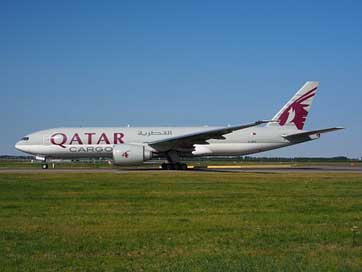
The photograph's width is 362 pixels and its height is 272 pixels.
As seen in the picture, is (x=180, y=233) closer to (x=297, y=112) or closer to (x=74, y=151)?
(x=74, y=151)

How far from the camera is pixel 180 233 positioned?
862cm

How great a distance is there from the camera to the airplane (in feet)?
122

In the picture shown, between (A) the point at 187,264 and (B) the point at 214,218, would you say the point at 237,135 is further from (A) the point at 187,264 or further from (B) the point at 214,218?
(A) the point at 187,264

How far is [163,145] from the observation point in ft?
115

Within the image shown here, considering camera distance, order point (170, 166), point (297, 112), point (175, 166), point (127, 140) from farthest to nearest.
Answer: point (297, 112), point (127, 140), point (170, 166), point (175, 166)

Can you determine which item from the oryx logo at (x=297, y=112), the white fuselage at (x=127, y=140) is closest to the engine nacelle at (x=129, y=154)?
the white fuselage at (x=127, y=140)

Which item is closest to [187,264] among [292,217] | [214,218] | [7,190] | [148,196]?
[214,218]

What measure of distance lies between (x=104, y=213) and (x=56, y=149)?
27.8 metres

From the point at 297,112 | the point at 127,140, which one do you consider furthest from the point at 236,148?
the point at 127,140

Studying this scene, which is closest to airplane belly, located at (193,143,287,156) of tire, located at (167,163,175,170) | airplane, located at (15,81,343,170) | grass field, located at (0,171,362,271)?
airplane, located at (15,81,343,170)

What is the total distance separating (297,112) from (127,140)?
1296 cm

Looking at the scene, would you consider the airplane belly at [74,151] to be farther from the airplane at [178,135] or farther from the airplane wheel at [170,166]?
the airplane wheel at [170,166]

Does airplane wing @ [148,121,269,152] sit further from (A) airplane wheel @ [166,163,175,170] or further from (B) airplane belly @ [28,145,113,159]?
(B) airplane belly @ [28,145,113,159]

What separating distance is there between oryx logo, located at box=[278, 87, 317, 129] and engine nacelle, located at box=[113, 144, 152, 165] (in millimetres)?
11474
